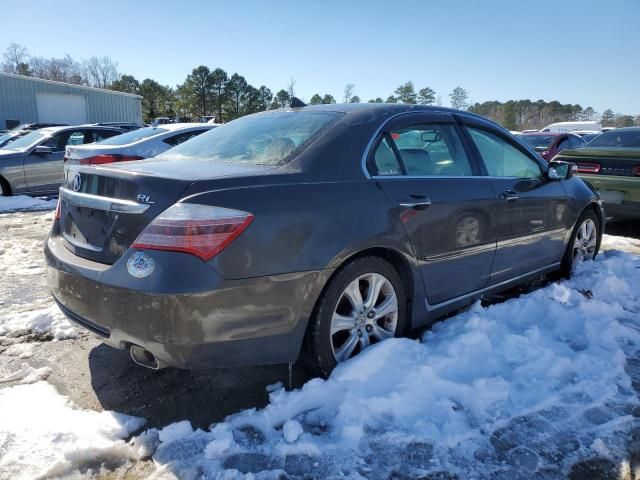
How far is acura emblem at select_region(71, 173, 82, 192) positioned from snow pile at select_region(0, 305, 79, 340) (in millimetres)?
1175

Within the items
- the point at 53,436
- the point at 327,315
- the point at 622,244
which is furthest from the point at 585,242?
the point at 53,436

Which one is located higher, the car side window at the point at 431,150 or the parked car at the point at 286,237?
the car side window at the point at 431,150

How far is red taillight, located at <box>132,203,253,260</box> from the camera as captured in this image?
2.09 m

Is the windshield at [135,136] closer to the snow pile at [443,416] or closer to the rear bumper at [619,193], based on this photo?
the snow pile at [443,416]

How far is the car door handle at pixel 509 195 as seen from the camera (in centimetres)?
355

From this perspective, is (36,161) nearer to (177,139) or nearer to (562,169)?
(177,139)

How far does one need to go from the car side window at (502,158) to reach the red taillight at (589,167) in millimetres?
3399

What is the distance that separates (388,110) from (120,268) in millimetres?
1862

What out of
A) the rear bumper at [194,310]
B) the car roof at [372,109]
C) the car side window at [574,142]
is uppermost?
the car roof at [372,109]

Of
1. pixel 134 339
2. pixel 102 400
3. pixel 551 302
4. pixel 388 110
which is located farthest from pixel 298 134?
pixel 551 302

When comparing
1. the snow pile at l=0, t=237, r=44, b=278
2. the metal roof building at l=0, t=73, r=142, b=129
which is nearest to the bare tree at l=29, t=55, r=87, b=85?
the metal roof building at l=0, t=73, r=142, b=129

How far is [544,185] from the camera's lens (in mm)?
4102

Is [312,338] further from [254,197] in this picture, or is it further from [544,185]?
[544,185]

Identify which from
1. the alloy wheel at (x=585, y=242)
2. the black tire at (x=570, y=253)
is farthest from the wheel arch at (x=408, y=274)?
the alloy wheel at (x=585, y=242)
